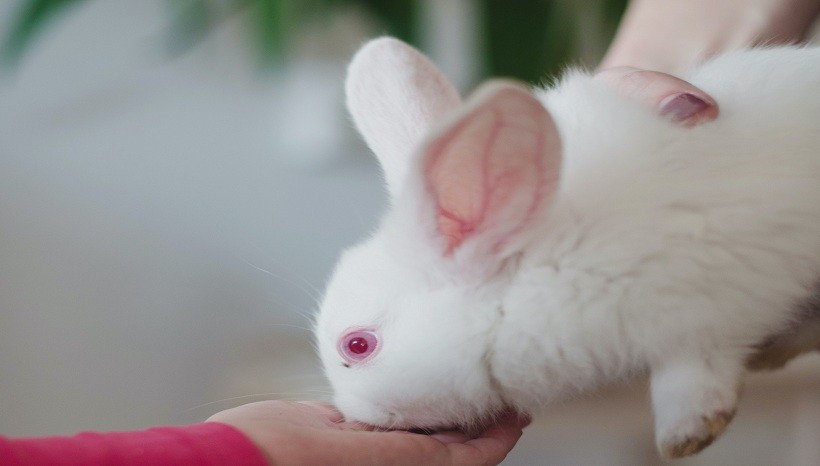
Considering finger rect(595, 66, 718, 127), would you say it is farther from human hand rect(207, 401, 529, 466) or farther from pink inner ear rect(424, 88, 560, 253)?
human hand rect(207, 401, 529, 466)

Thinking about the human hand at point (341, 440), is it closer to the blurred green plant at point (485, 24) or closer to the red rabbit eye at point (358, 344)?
the red rabbit eye at point (358, 344)

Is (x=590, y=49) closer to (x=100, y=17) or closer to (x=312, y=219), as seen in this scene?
(x=312, y=219)

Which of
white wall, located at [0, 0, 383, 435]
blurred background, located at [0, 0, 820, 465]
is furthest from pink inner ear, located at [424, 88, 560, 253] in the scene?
white wall, located at [0, 0, 383, 435]

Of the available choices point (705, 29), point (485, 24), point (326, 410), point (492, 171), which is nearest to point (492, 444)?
point (326, 410)

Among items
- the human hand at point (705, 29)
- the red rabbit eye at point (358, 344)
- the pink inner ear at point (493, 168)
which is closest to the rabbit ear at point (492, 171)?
the pink inner ear at point (493, 168)

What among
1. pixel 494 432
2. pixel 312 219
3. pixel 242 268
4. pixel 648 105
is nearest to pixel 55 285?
pixel 242 268

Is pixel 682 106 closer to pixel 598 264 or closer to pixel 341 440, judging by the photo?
pixel 598 264
